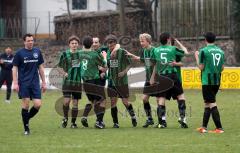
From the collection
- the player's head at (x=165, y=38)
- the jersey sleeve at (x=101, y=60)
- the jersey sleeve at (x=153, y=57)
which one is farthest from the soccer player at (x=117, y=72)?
the player's head at (x=165, y=38)

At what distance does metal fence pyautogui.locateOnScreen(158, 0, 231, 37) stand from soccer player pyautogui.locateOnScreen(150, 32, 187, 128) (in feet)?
73.3

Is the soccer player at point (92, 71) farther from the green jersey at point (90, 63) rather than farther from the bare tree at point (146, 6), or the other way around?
the bare tree at point (146, 6)

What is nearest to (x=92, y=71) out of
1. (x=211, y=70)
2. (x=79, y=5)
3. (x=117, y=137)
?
(x=117, y=137)

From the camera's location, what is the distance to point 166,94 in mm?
16500

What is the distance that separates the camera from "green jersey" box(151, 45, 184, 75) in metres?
16.2

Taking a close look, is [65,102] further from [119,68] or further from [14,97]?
[14,97]

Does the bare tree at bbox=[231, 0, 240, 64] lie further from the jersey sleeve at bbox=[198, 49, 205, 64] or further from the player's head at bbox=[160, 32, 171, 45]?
the jersey sleeve at bbox=[198, 49, 205, 64]

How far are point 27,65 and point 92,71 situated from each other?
6.48ft

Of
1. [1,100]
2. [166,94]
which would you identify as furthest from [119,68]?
[1,100]

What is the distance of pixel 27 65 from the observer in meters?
15.3

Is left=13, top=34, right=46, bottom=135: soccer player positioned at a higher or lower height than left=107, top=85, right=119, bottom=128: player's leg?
higher

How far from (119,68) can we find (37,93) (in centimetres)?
232

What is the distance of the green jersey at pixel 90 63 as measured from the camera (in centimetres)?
1669

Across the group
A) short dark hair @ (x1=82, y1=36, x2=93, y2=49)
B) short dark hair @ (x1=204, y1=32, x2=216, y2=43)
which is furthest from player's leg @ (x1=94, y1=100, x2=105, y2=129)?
short dark hair @ (x1=204, y1=32, x2=216, y2=43)
